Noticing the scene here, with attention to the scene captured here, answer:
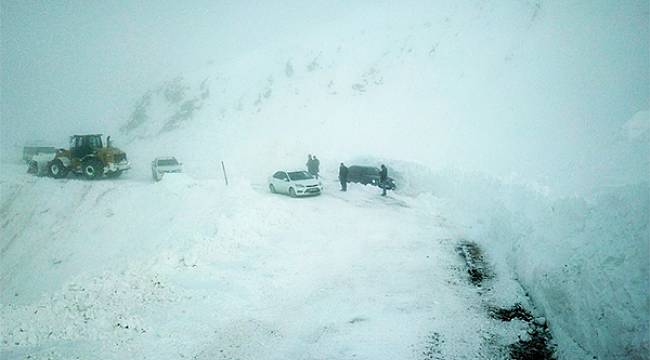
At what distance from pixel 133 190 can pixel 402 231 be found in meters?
15.6

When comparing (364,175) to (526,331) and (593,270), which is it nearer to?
(526,331)

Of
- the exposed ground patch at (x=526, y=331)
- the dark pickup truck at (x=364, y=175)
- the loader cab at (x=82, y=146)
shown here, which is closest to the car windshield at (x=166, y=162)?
the loader cab at (x=82, y=146)

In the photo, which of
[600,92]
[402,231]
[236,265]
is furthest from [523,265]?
[600,92]

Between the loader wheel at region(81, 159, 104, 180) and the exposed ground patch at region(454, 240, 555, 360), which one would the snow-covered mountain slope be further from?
the loader wheel at region(81, 159, 104, 180)

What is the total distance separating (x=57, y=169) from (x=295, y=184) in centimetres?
1660

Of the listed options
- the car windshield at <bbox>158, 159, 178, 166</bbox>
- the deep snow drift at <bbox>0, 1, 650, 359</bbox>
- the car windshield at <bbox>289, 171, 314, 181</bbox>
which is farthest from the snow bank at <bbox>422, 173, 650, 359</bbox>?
the car windshield at <bbox>158, 159, 178, 166</bbox>

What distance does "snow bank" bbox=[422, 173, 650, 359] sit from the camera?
5.91 metres

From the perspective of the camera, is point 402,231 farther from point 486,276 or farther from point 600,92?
point 600,92

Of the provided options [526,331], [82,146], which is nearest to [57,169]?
[82,146]

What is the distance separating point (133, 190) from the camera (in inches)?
880

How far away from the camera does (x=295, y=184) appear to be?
2234 centimetres

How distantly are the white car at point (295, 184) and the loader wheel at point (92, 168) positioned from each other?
11.3m

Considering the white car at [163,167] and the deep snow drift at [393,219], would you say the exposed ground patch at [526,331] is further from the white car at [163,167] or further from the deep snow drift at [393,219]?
the white car at [163,167]

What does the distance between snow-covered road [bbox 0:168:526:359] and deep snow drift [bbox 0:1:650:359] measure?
0.25 ft
